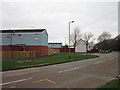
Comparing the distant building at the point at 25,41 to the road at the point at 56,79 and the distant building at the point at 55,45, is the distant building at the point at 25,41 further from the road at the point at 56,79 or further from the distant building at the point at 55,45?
the distant building at the point at 55,45

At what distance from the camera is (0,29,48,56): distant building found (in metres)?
34.7

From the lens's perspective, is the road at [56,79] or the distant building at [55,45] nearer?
the road at [56,79]

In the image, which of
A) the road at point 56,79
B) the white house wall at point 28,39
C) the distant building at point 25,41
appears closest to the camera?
the road at point 56,79

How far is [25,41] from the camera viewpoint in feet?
118

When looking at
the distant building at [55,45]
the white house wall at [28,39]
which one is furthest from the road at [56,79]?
the distant building at [55,45]

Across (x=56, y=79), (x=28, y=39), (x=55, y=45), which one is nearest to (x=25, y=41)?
(x=28, y=39)

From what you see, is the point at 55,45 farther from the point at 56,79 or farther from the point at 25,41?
the point at 56,79

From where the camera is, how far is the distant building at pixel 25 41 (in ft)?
114

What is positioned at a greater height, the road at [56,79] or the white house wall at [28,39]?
the white house wall at [28,39]

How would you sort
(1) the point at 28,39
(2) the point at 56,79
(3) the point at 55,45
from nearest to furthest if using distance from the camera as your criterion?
1. (2) the point at 56,79
2. (1) the point at 28,39
3. (3) the point at 55,45

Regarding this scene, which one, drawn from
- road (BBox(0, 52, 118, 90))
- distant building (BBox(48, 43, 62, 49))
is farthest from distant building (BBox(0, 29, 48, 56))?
distant building (BBox(48, 43, 62, 49))

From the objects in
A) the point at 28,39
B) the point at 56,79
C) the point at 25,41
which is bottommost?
the point at 56,79

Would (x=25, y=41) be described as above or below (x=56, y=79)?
above

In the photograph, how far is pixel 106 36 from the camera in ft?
322
